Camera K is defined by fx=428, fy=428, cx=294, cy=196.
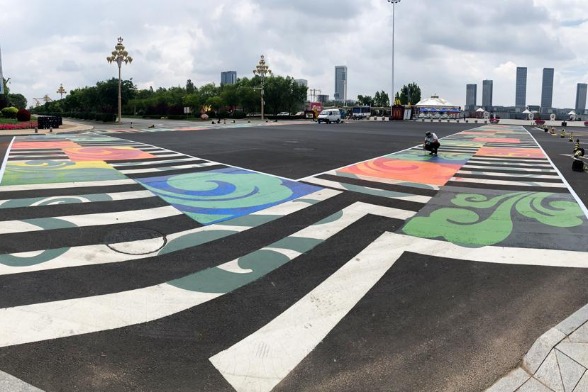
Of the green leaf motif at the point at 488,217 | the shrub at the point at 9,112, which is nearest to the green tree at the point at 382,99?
the shrub at the point at 9,112

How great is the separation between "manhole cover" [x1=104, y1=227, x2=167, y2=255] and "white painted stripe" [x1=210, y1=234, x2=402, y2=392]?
288 centimetres

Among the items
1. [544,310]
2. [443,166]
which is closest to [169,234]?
[544,310]

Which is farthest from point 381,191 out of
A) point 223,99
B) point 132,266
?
point 223,99

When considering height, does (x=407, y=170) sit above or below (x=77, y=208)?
above

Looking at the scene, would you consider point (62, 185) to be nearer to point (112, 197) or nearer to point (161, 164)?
point (112, 197)

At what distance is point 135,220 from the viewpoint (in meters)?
8.11

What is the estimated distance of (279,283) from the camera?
5559 mm

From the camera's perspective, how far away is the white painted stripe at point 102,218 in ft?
24.3

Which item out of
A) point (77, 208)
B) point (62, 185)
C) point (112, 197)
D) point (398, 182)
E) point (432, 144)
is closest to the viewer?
point (77, 208)

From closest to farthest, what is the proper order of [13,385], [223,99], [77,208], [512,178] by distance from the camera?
[13,385], [77,208], [512,178], [223,99]

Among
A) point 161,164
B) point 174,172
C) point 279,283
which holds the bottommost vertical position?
point 279,283

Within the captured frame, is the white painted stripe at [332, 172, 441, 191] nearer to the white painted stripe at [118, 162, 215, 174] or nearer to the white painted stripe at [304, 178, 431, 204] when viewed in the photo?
the white painted stripe at [304, 178, 431, 204]

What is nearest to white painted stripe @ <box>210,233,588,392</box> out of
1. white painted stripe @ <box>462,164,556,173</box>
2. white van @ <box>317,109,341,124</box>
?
white painted stripe @ <box>462,164,556,173</box>

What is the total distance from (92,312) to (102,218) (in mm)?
3868
